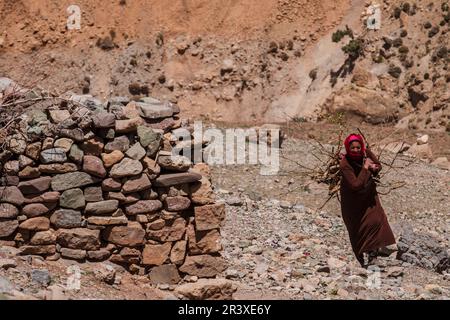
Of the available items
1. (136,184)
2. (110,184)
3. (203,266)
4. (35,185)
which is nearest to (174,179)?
(136,184)

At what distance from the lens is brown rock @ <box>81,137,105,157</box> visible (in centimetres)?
734

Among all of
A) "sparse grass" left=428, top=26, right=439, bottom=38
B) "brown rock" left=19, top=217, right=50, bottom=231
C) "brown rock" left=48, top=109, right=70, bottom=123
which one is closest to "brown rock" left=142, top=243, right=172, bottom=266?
"brown rock" left=19, top=217, right=50, bottom=231

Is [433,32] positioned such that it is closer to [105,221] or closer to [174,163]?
[174,163]

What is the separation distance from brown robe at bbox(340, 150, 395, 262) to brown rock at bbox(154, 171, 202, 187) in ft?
5.50

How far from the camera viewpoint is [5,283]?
6105 millimetres

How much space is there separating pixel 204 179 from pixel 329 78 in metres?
18.4

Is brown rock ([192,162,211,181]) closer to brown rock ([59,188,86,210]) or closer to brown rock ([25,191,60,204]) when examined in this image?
brown rock ([59,188,86,210])

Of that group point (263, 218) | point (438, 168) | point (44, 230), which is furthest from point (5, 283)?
point (438, 168)

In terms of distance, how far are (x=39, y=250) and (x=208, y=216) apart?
175 cm

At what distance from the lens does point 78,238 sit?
741 centimetres

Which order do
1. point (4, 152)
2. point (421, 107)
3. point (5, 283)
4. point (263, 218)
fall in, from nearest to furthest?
point (5, 283), point (4, 152), point (263, 218), point (421, 107)

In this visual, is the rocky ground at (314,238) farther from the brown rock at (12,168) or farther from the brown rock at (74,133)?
the brown rock at (12,168)

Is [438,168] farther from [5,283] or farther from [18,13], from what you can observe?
[18,13]

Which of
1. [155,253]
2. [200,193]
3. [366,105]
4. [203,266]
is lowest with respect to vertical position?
[203,266]
